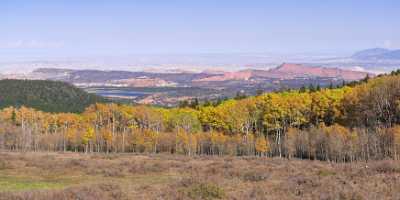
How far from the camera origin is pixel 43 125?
119 metres

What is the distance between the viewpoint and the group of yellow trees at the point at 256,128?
7312 centimetres

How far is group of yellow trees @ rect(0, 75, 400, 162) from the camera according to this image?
240 feet

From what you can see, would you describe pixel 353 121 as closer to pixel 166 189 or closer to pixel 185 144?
pixel 185 144

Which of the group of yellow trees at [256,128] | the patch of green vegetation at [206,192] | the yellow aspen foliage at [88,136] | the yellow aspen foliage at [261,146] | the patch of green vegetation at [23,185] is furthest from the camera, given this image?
the yellow aspen foliage at [88,136]

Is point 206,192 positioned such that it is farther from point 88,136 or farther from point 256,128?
point 88,136

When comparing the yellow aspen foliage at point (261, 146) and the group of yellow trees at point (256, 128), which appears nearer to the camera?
the group of yellow trees at point (256, 128)

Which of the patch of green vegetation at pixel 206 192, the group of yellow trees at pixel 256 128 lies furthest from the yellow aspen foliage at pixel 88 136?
the patch of green vegetation at pixel 206 192

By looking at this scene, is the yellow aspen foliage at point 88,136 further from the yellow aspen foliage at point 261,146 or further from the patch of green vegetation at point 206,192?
the patch of green vegetation at point 206,192

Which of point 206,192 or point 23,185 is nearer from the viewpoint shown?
point 206,192

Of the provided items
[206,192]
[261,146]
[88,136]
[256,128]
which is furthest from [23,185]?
[256,128]

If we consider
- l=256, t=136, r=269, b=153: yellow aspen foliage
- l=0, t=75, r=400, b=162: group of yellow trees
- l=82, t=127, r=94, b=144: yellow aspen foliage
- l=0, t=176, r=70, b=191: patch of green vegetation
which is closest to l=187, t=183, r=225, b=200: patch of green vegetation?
l=0, t=176, r=70, b=191: patch of green vegetation

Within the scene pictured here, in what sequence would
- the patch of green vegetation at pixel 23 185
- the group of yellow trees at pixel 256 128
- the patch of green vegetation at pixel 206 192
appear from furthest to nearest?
the group of yellow trees at pixel 256 128, the patch of green vegetation at pixel 23 185, the patch of green vegetation at pixel 206 192

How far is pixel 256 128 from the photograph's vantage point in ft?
316

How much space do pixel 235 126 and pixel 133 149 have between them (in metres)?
19.6
